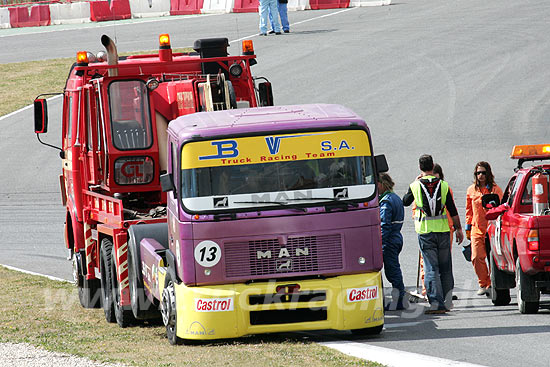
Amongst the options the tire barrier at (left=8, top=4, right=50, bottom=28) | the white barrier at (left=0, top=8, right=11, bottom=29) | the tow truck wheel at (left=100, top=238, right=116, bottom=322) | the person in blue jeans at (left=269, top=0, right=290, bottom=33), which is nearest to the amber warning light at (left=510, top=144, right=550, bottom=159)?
the tow truck wheel at (left=100, top=238, right=116, bottom=322)

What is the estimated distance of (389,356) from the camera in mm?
9156

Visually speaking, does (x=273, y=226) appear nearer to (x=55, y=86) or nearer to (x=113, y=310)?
(x=113, y=310)

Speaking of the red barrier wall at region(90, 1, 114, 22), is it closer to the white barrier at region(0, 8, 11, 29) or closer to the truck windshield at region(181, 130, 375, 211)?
the white barrier at region(0, 8, 11, 29)

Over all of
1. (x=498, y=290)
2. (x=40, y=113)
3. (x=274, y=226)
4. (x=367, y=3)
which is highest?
(x=367, y=3)

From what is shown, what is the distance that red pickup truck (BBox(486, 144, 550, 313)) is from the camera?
1103 cm

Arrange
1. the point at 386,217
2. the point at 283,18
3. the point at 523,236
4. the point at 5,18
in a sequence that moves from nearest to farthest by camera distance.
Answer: the point at 523,236, the point at 386,217, the point at 283,18, the point at 5,18

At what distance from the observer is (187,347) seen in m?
10.1

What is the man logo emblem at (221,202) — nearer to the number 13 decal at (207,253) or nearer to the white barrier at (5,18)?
the number 13 decal at (207,253)

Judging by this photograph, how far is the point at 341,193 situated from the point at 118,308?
367 centimetres

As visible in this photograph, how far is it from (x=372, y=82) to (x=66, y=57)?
13351mm

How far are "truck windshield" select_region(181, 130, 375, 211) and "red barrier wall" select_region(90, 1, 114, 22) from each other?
3824 centimetres

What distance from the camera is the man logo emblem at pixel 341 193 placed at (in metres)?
9.97

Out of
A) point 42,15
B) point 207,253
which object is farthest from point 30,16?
point 207,253

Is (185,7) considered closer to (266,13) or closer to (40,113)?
(266,13)
